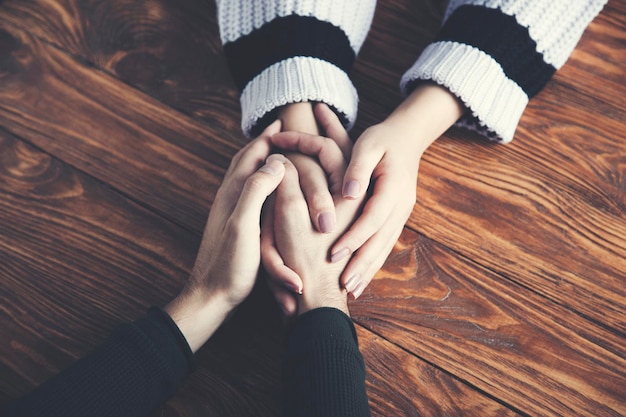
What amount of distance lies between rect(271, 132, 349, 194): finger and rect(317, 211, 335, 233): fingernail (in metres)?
0.05

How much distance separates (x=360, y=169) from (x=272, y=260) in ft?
0.56

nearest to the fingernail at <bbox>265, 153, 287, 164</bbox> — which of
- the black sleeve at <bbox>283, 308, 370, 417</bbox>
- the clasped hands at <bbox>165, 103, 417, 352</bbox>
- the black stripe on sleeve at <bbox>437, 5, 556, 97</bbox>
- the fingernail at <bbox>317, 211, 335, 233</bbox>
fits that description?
the clasped hands at <bbox>165, 103, 417, 352</bbox>

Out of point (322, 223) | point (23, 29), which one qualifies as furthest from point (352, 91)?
point (23, 29)

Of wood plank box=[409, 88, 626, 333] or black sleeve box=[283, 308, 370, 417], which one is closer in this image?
black sleeve box=[283, 308, 370, 417]

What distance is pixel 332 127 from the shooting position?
73 cm

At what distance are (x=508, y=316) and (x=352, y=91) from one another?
1.36 feet

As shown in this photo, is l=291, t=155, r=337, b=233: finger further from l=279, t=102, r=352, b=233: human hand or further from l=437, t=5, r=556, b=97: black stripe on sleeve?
l=437, t=5, r=556, b=97: black stripe on sleeve

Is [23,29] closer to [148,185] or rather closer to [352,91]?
[148,185]

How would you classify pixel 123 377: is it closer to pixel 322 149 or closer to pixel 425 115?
pixel 322 149

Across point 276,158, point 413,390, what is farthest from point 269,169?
point 413,390

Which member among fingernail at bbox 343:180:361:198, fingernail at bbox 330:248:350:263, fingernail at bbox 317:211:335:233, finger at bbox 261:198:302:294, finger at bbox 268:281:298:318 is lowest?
finger at bbox 268:281:298:318

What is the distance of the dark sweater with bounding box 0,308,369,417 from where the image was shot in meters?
0.52

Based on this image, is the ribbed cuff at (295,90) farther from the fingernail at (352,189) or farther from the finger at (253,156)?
the fingernail at (352,189)

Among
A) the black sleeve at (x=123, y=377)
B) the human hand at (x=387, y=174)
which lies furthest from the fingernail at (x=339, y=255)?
the black sleeve at (x=123, y=377)
